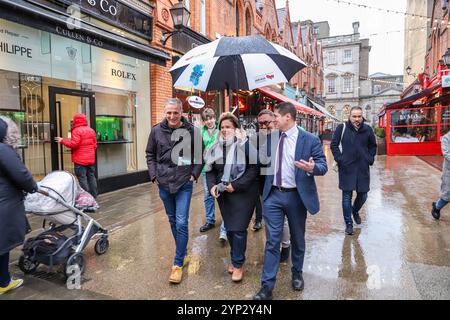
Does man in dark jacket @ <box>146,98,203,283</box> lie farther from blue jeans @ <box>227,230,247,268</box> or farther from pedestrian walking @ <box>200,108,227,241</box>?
pedestrian walking @ <box>200,108,227,241</box>

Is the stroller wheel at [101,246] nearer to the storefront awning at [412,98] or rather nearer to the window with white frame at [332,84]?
the storefront awning at [412,98]

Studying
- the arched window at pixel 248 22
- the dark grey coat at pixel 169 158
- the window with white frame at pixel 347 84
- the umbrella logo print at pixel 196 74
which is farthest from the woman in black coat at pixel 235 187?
the window with white frame at pixel 347 84

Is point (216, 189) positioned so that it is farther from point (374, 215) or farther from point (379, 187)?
point (379, 187)

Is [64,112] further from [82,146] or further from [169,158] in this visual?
[169,158]

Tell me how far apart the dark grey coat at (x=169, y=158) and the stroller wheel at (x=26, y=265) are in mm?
1643

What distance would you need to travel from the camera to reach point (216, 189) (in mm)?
3543

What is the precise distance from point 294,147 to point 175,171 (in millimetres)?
1283

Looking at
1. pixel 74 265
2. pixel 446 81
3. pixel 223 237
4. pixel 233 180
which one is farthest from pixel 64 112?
pixel 446 81

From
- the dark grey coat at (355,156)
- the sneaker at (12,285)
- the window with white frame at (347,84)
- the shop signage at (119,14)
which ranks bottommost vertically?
the sneaker at (12,285)

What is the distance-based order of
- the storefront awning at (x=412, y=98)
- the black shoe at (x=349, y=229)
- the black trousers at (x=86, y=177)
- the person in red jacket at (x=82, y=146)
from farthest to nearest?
the storefront awning at (x=412, y=98), the black trousers at (x=86, y=177), the person in red jacket at (x=82, y=146), the black shoe at (x=349, y=229)

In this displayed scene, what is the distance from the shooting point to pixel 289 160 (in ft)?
11.2

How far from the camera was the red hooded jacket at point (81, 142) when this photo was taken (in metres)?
6.37

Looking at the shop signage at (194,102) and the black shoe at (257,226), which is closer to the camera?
the black shoe at (257,226)

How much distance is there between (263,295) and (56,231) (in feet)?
8.18
